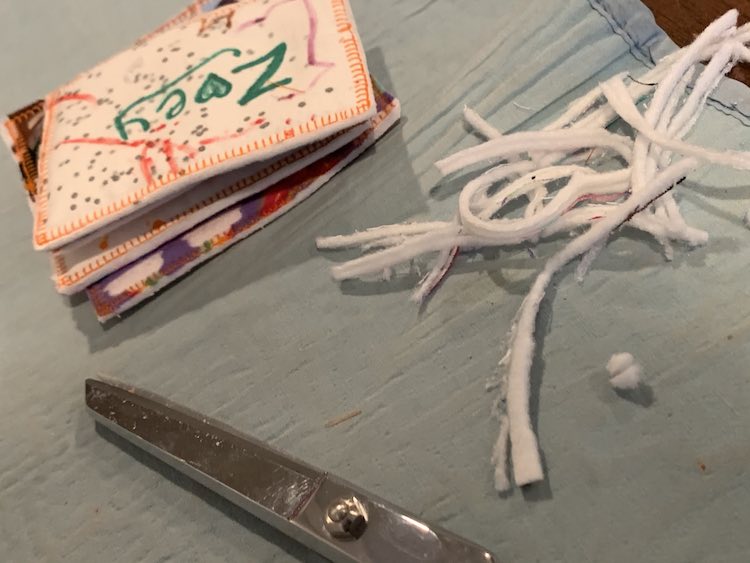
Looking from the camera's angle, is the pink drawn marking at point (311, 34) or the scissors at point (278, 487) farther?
the pink drawn marking at point (311, 34)

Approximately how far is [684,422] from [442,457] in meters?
0.13

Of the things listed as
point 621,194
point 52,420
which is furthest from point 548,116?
point 52,420

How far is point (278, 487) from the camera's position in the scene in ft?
1.21

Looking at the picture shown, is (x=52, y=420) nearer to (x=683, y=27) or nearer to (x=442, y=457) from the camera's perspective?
(x=442, y=457)

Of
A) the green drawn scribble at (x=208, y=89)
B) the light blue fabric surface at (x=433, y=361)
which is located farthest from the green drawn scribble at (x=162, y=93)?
the light blue fabric surface at (x=433, y=361)

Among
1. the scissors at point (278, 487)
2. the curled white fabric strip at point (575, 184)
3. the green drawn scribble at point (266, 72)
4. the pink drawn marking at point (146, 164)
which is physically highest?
the green drawn scribble at point (266, 72)

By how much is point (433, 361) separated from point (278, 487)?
0.11 meters

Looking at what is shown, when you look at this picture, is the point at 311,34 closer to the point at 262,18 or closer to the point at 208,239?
the point at 262,18

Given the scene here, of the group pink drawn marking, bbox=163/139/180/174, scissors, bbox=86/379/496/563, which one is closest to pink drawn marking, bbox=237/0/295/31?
pink drawn marking, bbox=163/139/180/174

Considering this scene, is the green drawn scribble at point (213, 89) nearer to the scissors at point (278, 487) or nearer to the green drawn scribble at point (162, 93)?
the green drawn scribble at point (162, 93)

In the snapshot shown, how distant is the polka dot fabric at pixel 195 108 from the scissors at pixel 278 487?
0.44 feet

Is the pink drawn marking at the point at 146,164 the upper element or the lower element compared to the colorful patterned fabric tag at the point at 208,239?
upper

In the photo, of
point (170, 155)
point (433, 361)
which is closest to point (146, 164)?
point (170, 155)

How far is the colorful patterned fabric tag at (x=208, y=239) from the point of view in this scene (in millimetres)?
486
